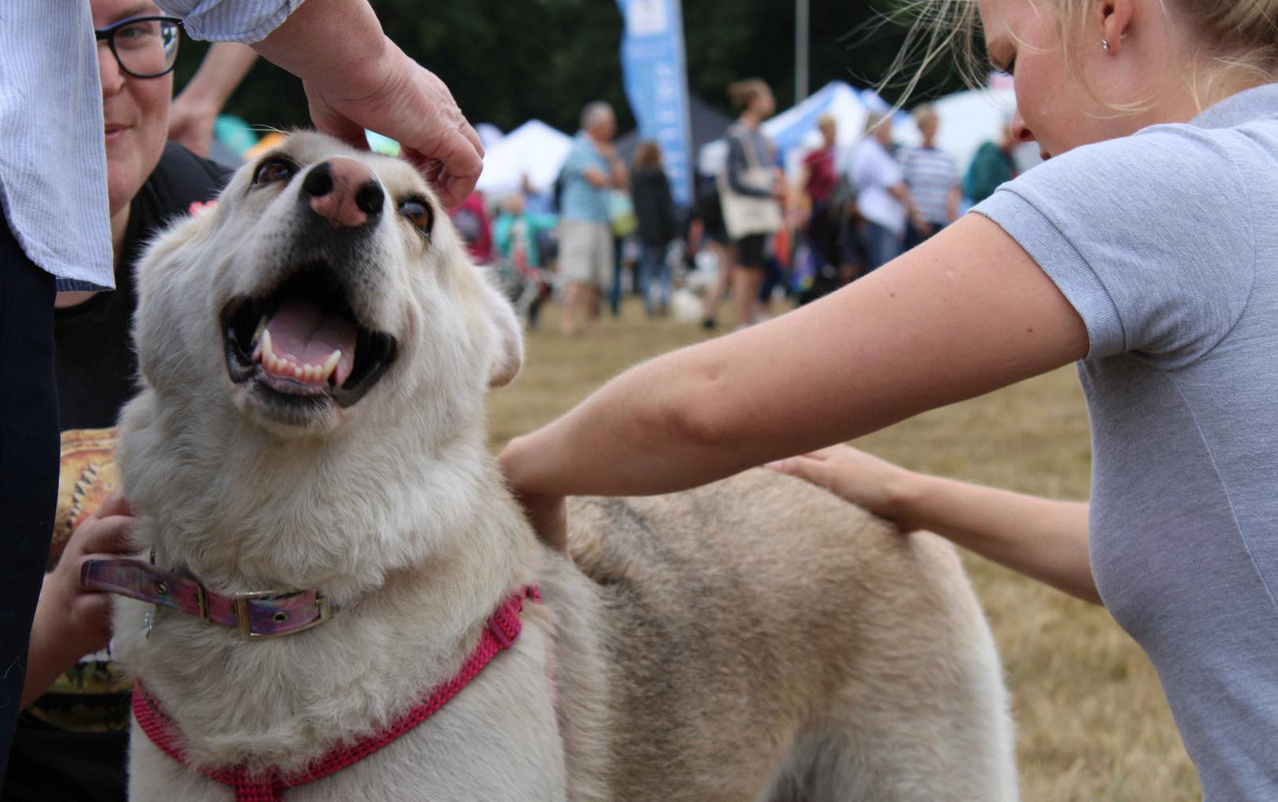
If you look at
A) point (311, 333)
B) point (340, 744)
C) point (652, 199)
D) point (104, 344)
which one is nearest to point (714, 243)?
point (652, 199)

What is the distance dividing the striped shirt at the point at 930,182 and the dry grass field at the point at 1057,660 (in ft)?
19.9

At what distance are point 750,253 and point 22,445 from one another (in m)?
11.4

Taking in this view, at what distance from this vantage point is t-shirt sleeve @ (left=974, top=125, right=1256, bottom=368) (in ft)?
4.50

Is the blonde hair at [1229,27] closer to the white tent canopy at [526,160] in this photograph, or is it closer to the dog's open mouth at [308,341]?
the dog's open mouth at [308,341]

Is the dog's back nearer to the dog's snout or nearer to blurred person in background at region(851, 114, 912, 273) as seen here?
the dog's snout

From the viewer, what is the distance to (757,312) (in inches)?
550

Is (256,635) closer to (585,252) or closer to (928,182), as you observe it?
(585,252)

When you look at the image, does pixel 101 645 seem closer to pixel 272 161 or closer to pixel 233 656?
pixel 233 656

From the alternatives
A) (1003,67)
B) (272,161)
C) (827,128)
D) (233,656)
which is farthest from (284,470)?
(827,128)

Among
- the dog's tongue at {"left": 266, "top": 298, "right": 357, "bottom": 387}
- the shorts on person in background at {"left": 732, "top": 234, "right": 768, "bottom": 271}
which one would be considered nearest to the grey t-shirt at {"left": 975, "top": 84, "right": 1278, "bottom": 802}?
the dog's tongue at {"left": 266, "top": 298, "right": 357, "bottom": 387}

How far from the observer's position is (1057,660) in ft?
12.6

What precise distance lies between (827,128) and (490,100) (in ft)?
114

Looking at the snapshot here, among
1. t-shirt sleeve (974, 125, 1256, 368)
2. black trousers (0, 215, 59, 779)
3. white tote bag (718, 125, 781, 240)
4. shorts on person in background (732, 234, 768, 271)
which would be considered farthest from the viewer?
white tote bag (718, 125, 781, 240)

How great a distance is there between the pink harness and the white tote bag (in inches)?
432
